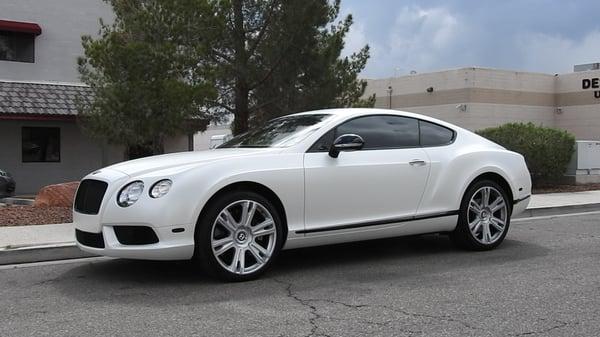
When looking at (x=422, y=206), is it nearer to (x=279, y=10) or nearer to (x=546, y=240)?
(x=546, y=240)

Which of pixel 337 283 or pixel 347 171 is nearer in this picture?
pixel 337 283

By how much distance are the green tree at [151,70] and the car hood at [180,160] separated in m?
4.26

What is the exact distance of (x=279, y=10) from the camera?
1273 cm

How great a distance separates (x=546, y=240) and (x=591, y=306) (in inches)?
134

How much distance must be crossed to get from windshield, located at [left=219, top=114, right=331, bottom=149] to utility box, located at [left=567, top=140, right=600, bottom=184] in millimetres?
14165

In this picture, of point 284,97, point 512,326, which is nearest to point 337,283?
point 512,326

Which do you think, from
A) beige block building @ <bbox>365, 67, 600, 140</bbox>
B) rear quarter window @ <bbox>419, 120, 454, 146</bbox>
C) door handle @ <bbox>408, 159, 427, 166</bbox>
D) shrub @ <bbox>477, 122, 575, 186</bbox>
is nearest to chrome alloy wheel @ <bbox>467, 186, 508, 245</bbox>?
rear quarter window @ <bbox>419, 120, 454, 146</bbox>

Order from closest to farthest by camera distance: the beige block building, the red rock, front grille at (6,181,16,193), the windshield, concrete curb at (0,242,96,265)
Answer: the windshield, concrete curb at (0,242,96,265), the red rock, front grille at (6,181,16,193), the beige block building

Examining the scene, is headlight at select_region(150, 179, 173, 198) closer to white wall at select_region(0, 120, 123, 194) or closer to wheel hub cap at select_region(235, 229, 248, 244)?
wheel hub cap at select_region(235, 229, 248, 244)

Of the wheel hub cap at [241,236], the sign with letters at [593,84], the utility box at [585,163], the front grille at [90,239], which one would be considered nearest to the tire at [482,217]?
the wheel hub cap at [241,236]

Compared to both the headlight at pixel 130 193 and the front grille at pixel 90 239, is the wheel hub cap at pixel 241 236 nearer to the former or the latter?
the headlight at pixel 130 193

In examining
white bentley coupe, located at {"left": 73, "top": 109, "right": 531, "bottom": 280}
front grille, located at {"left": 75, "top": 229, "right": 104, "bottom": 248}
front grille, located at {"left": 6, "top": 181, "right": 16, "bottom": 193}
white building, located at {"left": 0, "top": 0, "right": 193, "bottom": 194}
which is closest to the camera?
white bentley coupe, located at {"left": 73, "top": 109, "right": 531, "bottom": 280}

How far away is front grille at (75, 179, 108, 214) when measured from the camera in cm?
587

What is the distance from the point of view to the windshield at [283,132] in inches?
257
